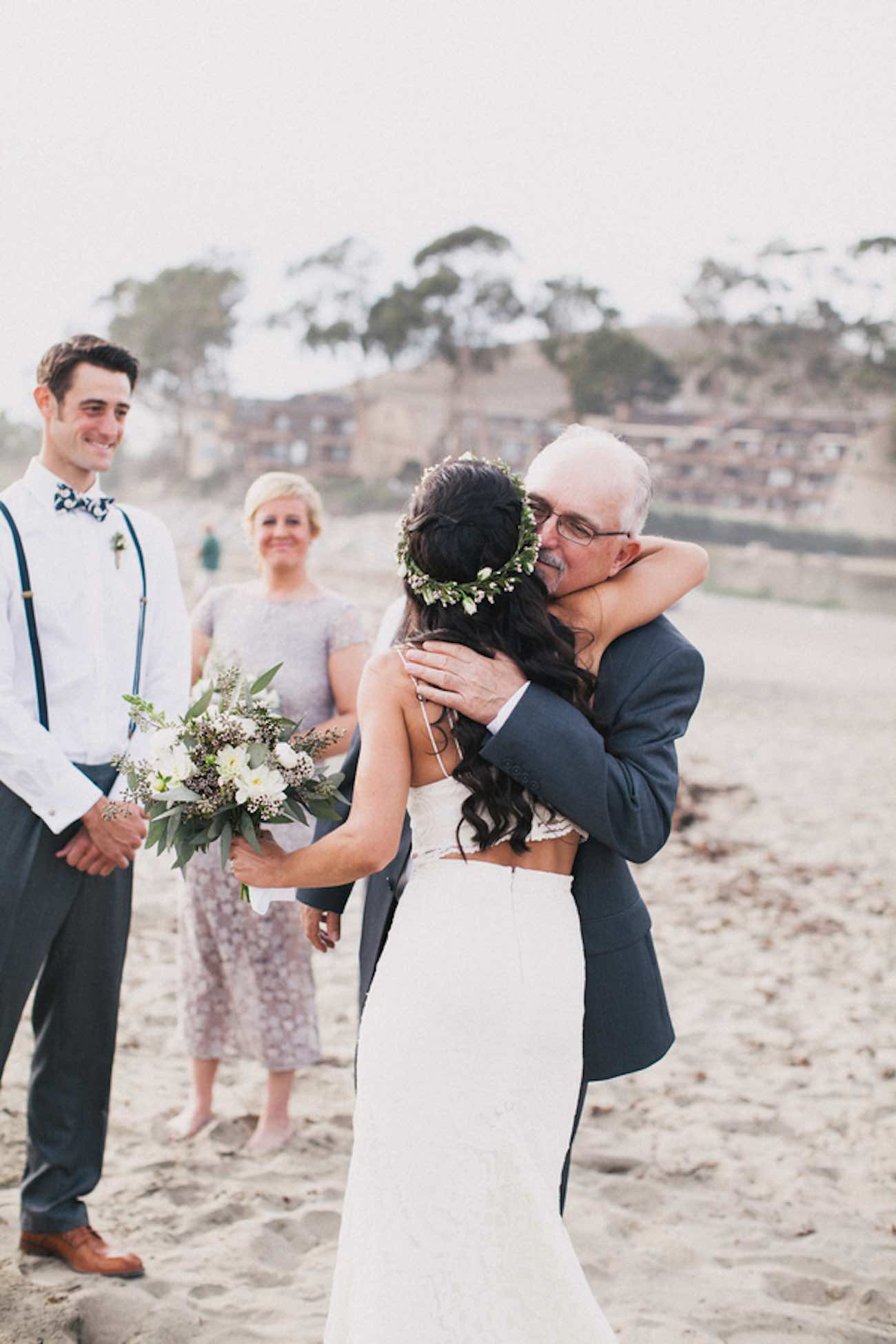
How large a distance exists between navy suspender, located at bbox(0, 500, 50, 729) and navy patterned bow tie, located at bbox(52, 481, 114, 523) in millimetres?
155

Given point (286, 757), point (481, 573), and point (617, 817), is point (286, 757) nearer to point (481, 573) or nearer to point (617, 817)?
point (481, 573)

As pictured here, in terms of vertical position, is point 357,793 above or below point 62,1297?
above

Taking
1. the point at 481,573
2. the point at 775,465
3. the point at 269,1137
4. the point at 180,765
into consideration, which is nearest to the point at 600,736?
the point at 481,573

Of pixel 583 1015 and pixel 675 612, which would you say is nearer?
pixel 583 1015

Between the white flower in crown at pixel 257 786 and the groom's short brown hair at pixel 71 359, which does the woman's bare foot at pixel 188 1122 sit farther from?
the groom's short brown hair at pixel 71 359

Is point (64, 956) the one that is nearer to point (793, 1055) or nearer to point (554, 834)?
point (554, 834)

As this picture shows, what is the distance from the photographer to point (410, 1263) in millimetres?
2455

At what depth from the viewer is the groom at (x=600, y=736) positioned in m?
2.50

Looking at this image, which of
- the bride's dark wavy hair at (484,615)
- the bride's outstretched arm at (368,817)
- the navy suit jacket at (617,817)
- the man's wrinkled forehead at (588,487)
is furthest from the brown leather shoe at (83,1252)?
the man's wrinkled forehead at (588,487)

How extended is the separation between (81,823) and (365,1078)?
4.21 feet

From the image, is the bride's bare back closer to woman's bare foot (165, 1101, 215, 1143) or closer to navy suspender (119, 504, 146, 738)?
navy suspender (119, 504, 146, 738)

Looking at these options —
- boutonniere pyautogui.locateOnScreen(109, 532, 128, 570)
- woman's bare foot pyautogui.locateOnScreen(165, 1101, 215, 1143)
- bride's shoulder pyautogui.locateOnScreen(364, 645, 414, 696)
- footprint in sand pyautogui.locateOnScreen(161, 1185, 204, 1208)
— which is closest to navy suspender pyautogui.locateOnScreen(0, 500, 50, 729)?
boutonniere pyautogui.locateOnScreen(109, 532, 128, 570)

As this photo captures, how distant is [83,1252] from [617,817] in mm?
2182

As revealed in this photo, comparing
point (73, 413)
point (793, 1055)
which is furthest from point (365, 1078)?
point (793, 1055)
